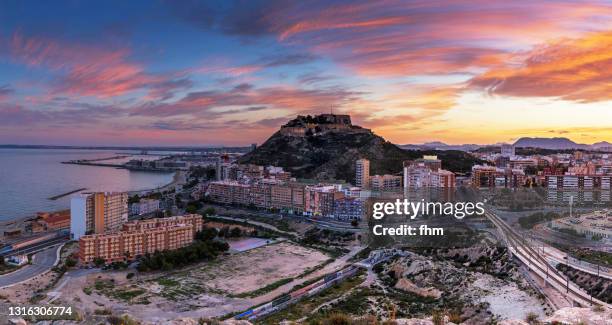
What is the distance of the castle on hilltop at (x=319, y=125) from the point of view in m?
26.8

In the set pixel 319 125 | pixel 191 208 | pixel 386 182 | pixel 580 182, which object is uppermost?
pixel 319 125

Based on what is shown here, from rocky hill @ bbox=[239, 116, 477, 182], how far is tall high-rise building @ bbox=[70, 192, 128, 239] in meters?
9.97

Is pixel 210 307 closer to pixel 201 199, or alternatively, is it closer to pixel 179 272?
pixel 179 272

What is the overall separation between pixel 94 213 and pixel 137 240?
3099 mm

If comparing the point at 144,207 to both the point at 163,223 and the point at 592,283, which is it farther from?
the point at 592,283

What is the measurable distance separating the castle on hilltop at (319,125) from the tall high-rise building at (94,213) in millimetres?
14809

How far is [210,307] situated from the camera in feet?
22.2

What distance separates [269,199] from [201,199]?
11.4 feet

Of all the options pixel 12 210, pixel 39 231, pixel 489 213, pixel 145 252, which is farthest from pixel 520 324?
pixel 12 210

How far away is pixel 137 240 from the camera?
9.98 metres

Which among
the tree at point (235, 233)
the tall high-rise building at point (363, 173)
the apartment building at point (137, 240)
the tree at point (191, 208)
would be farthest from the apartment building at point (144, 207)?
the tall high-rise building at point (363, 173)

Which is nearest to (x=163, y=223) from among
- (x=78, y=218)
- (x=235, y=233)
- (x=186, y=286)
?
(x=235, y=233)

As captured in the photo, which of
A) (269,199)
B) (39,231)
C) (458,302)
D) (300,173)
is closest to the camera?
(458,302)

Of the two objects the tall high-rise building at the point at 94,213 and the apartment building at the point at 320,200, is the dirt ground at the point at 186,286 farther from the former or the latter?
the apartment building at the point at 320,200
